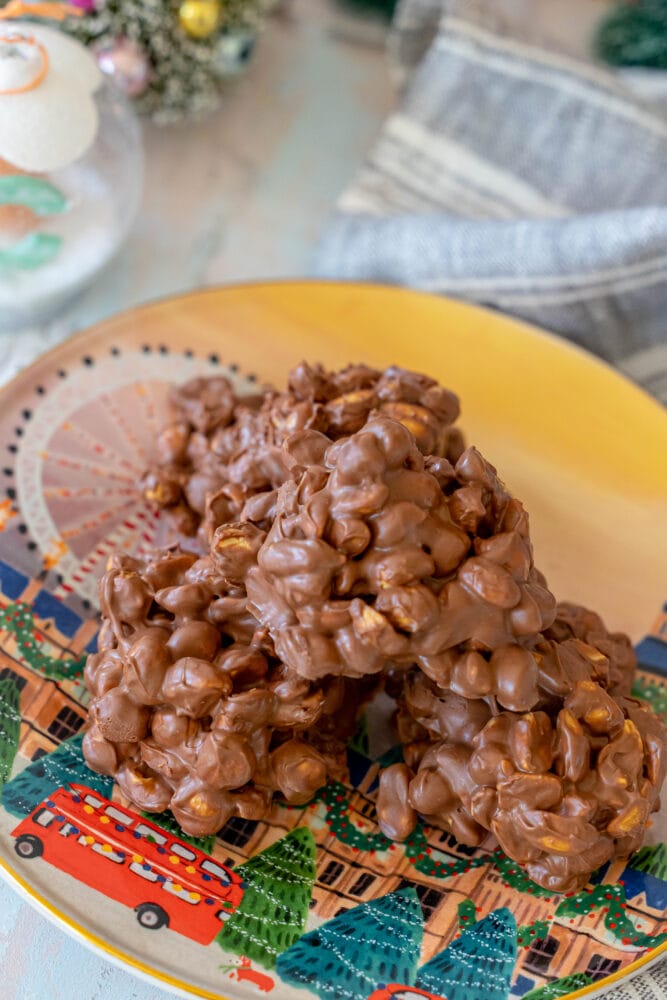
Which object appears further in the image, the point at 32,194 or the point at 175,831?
the point at 32,194

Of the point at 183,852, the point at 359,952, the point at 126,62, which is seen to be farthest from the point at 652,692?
the point at 126,62

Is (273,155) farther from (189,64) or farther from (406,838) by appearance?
(406,838)

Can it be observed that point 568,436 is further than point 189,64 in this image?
No

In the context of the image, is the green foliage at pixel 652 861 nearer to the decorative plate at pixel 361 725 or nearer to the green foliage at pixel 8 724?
the decorative plate at pixel 361 725

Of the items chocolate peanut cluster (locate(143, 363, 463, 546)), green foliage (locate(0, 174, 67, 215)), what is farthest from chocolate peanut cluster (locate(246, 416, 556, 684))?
A: green foliage (locate(0, 174, 67, 215))

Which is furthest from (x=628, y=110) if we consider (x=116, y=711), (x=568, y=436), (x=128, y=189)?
(x=116, y=711)

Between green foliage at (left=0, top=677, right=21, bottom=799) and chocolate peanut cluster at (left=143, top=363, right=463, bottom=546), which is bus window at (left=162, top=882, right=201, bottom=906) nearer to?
green foliage at (left=0, top=677, right=21, bottom=799)

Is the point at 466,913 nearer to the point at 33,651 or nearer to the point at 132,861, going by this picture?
the point at 132,861
